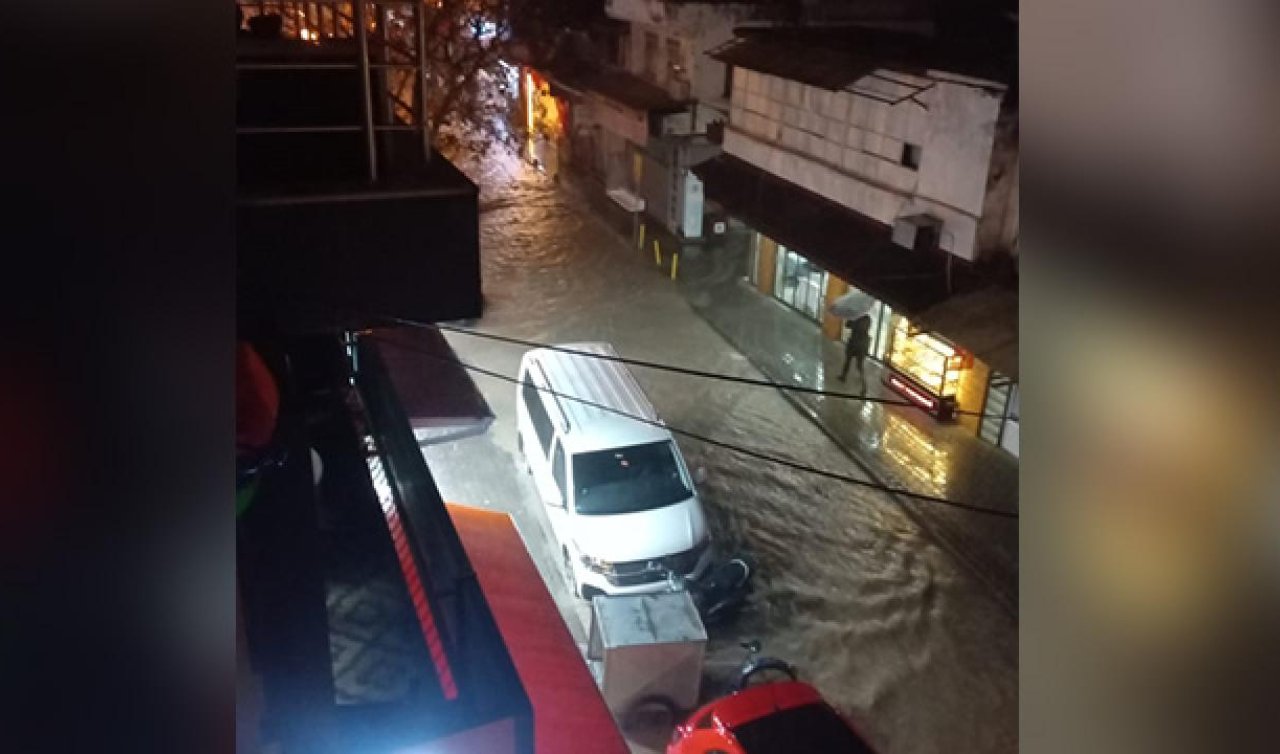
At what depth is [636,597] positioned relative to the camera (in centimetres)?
395

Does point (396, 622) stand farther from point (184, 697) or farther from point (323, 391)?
point (184, 697)

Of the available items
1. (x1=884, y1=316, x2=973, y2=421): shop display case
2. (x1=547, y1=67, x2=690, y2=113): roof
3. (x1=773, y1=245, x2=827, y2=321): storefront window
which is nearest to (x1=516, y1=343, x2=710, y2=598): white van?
(x1=884, y1=316, x2=973, y2=421): shop display case

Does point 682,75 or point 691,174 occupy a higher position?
point 682,75

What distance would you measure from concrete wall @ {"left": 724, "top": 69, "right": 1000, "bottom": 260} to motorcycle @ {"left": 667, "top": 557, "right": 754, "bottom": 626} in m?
2.29

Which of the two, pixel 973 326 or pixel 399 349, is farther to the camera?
pixel 399 349

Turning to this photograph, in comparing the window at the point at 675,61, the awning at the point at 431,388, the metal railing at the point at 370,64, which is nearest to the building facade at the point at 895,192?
the window at the point at 675,61

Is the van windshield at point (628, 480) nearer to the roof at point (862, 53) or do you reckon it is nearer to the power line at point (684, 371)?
the power line at point (684, 371)

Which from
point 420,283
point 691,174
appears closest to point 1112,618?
point 420,283

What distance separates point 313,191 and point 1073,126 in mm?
1927

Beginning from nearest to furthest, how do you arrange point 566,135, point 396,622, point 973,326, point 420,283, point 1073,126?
point 1073,126 → point 420,283 → point 396,622 → point 973,326 → point 566,135

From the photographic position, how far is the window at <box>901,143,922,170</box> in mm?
5531

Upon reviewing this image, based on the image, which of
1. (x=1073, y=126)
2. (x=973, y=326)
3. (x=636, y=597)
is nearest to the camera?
(x=1073, y=126)

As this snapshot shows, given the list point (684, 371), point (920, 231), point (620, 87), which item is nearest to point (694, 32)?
point (620, 87)

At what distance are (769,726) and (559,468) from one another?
6.17 ft
